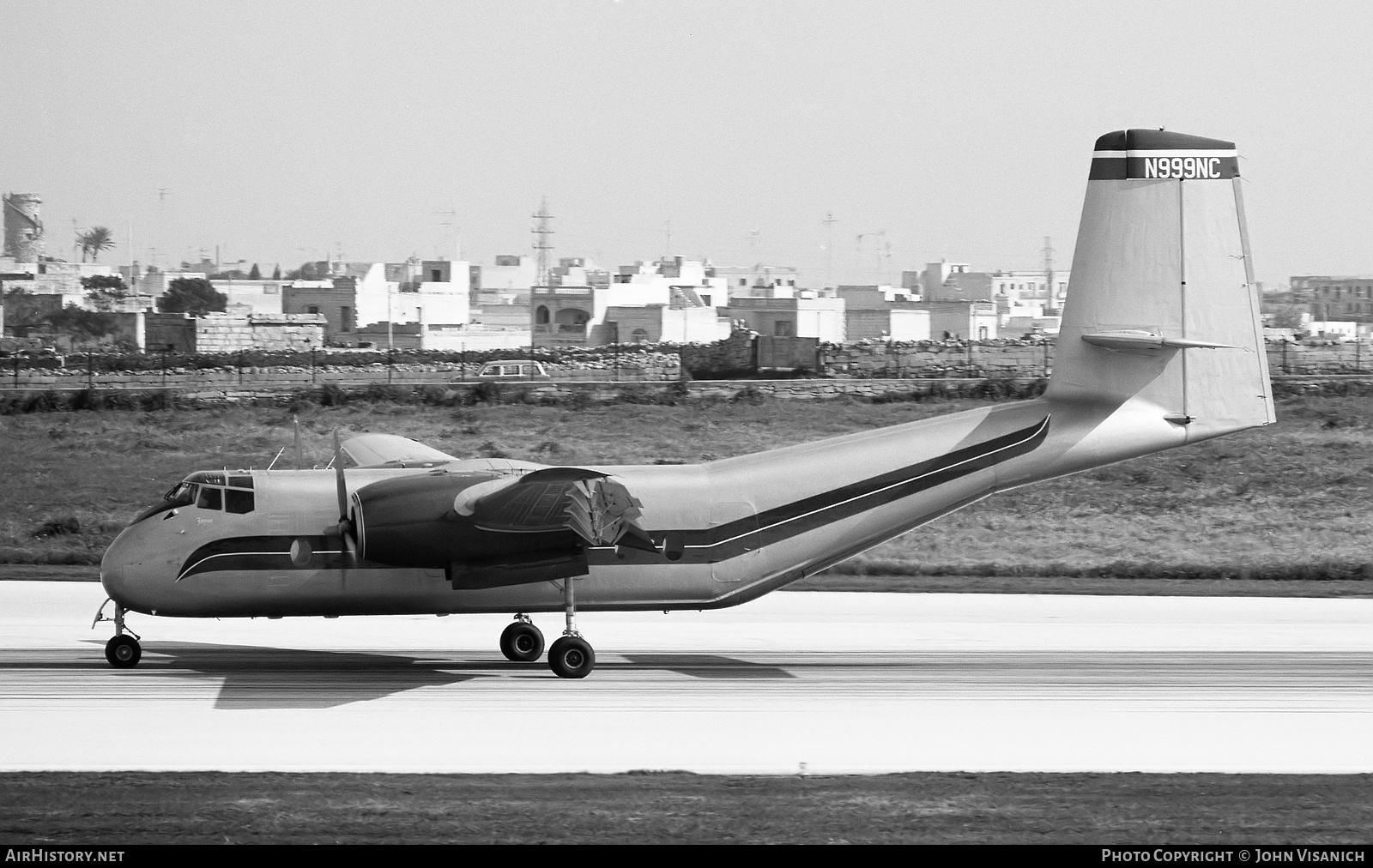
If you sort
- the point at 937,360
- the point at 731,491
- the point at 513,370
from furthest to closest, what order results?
the point at 937,360, the point at 513,370, the point at 731,491

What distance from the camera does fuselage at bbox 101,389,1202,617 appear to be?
2011 cm

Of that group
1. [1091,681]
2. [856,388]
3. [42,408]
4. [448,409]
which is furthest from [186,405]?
[1091,681]

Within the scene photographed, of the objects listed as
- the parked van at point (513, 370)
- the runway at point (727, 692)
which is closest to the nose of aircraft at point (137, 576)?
the runway at point (727, 692)

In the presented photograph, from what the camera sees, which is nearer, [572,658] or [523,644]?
[572,658]

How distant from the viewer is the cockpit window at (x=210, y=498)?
2030 centimetres

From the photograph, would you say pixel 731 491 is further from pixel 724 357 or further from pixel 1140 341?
pixel 724 357

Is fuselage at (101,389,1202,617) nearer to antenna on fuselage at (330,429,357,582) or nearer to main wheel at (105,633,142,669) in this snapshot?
antenna on fuselage at (330,429,357,582)

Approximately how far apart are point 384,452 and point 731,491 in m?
5.86

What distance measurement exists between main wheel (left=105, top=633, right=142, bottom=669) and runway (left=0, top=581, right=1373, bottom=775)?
0.28 m

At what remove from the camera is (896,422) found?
48.0 metres

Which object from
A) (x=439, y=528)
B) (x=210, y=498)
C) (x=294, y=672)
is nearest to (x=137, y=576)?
(x=210, y=498)

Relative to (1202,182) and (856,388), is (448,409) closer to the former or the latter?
(856,388)

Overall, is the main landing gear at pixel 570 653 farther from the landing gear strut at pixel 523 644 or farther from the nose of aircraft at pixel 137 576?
the nose of aircraft at pixel 137 576

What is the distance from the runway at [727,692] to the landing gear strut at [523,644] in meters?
0.29
